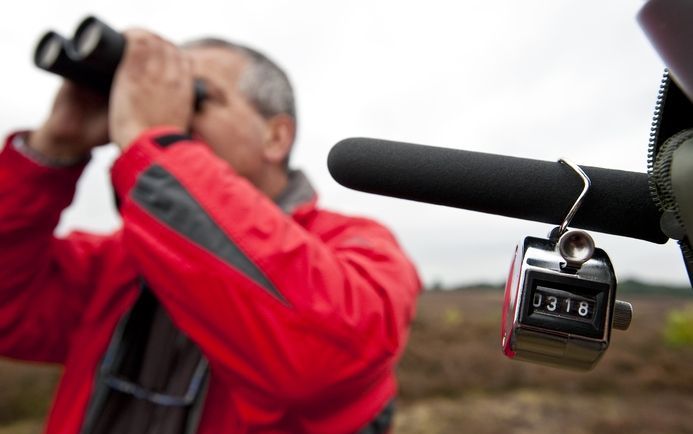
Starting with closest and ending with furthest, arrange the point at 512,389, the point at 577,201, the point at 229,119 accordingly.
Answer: the point at 577,201 → the point at 229,119 → the point at 512,389

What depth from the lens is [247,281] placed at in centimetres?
118

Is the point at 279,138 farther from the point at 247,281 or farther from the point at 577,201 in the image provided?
the point at 577,201

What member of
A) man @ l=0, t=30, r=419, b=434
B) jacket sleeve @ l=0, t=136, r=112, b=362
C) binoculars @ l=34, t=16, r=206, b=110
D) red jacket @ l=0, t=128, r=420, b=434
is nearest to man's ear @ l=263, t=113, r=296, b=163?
man @ l=0, t=30, r=419, b=434

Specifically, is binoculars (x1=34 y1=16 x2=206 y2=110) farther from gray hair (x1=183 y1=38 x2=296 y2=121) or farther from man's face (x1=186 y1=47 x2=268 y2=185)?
gray hair (x1=183 y1=38 x2=296 y2=121)

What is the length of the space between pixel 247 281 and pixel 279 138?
0.83 metres

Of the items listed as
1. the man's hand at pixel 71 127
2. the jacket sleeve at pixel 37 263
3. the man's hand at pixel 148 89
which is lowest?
the jacket sleeve at pixel 37 263

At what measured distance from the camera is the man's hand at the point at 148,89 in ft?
4.71

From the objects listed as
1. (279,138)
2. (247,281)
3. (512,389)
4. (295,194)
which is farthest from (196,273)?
(512,389)

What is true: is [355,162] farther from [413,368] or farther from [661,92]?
[413,368]

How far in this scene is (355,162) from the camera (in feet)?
1.67

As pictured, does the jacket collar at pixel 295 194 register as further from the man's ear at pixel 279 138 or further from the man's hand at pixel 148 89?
the man's hand at pixel 148 89

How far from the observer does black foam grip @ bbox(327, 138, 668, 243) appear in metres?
0.47

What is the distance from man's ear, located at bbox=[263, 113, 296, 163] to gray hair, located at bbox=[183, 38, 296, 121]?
23 millimetres

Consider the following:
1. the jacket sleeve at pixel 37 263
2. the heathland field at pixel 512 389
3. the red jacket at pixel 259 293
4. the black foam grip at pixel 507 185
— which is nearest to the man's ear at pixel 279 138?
the red jacket at pixel 259 293
